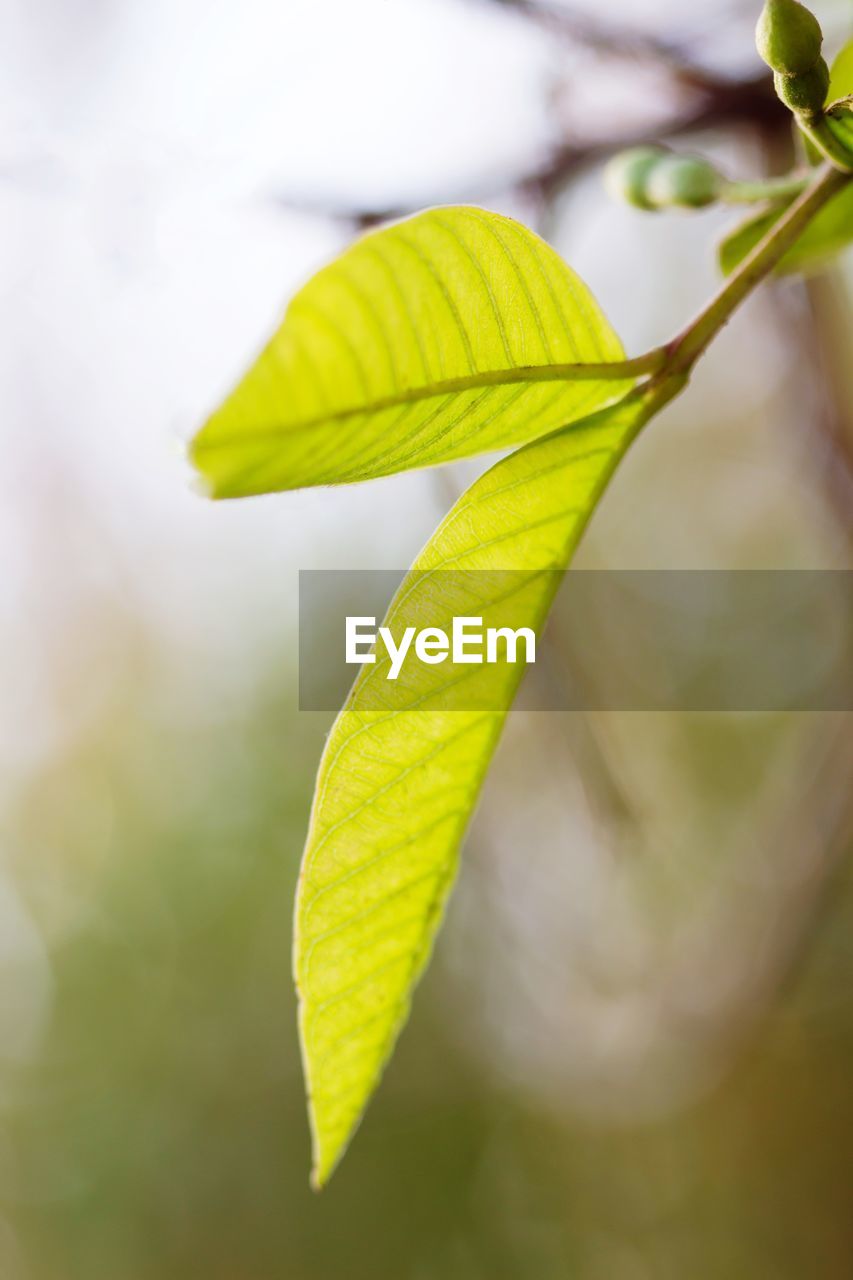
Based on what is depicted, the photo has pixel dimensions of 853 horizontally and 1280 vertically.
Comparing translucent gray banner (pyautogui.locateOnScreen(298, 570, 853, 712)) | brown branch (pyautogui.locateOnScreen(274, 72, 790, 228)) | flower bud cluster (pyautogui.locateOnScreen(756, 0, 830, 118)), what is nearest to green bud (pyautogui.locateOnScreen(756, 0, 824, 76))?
flower bud cluster (pyautogui.locateOnScreen(756, 0, 830, 118))

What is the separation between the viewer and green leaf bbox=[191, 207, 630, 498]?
313 mm

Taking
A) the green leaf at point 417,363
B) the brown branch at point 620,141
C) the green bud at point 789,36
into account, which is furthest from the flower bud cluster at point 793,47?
the brown branch at point 620,141

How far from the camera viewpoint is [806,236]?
0.72m

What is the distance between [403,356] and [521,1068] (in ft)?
18.3

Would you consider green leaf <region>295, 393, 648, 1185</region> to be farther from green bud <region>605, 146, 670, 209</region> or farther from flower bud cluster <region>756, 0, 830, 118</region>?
green bud <region>605, 146, 670, 209</region>

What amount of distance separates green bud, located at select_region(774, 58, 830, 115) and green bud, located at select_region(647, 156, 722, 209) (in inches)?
9.1

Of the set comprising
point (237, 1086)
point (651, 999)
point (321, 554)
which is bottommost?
point (237, 1086)

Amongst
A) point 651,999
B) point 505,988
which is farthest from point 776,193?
point 505,988

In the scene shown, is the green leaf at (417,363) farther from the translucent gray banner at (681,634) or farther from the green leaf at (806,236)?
the translucent gray banner at (681,634)

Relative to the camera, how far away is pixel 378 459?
0.40 metres

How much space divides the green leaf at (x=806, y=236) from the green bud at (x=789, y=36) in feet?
0.67

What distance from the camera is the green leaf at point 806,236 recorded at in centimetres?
65

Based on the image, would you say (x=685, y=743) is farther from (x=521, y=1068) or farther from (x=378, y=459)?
(x=378, y=459)

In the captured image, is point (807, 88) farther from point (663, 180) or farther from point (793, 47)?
point (663, 180)
